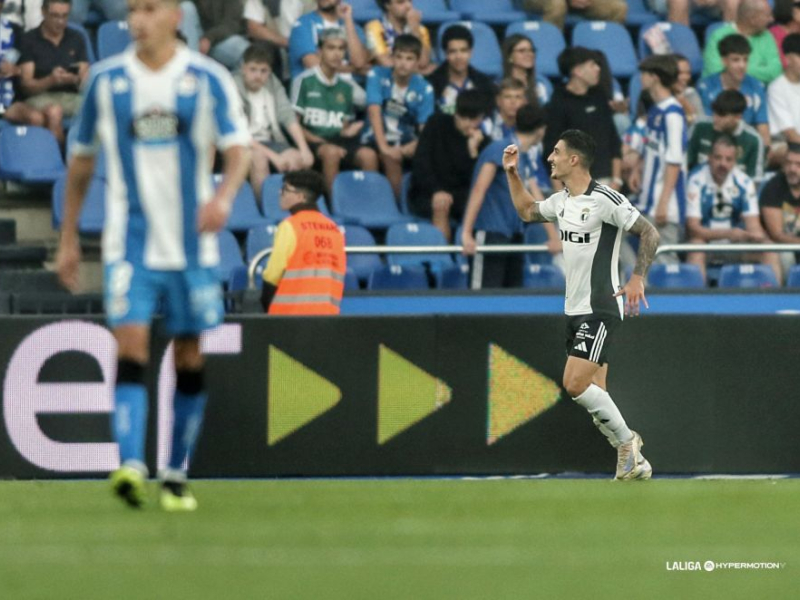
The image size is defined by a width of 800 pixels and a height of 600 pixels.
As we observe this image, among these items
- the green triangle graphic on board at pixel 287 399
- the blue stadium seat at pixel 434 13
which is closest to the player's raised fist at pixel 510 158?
the green triangle graphic on board at pixel 287 399

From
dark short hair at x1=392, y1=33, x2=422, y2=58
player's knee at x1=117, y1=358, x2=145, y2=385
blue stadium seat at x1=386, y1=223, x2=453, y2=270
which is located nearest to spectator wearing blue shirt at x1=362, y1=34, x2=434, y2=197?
dark short hair at x1=392, y1=33, x2=422, y2=58

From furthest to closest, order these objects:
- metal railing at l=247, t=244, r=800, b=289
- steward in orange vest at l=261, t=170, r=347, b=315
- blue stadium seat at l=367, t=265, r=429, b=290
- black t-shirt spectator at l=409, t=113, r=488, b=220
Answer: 1. black t-shirt spectator at l=409, t=113, r=488, b=220
2. blue stadium seat at l=367, t=265, r=429, b=290
3. metal railing at l=247, t=244, r=800, b=289
4. steward in orange vest at l=261, t=170, r=347, b=315

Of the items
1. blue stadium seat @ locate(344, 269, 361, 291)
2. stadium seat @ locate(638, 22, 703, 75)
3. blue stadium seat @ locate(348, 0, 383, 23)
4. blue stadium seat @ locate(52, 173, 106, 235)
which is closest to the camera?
blue stadium seat @ locate(344, 269, 361, 291)

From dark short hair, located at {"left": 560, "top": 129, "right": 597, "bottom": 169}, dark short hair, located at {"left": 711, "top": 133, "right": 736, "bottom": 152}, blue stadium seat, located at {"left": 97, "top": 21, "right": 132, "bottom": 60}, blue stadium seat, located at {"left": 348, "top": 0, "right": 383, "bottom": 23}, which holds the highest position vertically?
blue stadium seat, located at {"left": 348, "top": 0, "right": 383, "bottom": 23}

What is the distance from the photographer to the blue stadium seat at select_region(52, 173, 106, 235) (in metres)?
12.6

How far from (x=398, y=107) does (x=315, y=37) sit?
0.94 metres

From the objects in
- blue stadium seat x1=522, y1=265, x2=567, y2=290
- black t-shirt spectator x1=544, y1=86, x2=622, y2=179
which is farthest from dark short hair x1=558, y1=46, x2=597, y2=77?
blue stadium seat x1=522, y1=265, x2=567, y2=290

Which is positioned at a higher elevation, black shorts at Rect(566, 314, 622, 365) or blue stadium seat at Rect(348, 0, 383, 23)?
blue stadium seat at Rect(348, 0, 383, 23)

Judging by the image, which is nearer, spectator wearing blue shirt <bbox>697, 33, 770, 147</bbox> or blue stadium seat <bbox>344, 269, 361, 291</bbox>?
blue stadium seat <bbox>344, 269, 361, 291</bbox>

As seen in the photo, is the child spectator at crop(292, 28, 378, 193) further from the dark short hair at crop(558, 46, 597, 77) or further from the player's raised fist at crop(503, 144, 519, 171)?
the player's raised fist at crop(503, 144, 519, 171)

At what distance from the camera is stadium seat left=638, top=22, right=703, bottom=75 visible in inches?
592

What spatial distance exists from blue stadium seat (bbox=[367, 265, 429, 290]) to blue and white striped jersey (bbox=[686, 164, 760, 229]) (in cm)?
262

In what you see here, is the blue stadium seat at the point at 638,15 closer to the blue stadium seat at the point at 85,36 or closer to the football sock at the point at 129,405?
the blue stadium seat at the point at 85,36

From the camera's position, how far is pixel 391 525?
688 cm
